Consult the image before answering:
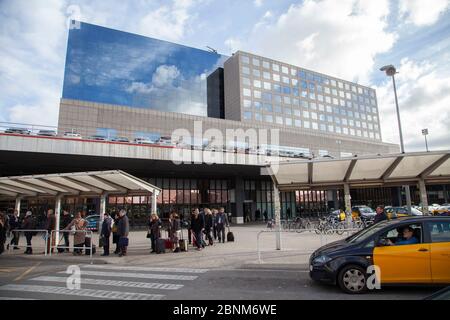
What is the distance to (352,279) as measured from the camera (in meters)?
6.29

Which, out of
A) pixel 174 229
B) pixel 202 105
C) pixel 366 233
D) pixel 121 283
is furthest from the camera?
pixel 202 105

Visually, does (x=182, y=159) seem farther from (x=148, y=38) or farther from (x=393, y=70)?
(x=148, y=38)

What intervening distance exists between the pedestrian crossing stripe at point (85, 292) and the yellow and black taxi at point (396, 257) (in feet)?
12.3

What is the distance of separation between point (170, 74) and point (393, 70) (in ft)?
172

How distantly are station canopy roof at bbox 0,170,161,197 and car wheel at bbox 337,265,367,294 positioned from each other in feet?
32.7

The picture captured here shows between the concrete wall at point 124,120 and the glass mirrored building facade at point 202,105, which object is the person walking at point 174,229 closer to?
the glass mirrored building facade at point 202,105

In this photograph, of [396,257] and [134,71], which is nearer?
[396,257]

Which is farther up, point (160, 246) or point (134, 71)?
point (134, 71)

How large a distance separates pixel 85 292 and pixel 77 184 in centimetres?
1009

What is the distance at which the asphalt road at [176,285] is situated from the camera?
20.3 ft

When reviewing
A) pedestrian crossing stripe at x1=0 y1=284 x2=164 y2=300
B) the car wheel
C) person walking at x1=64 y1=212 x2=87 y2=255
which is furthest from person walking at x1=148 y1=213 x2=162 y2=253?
the car wheel

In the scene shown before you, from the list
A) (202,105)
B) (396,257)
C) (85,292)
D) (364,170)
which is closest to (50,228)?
(85,292)

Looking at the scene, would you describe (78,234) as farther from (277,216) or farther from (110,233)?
(277,216)

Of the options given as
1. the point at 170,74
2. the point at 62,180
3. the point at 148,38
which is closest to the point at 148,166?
the point at 62,180
